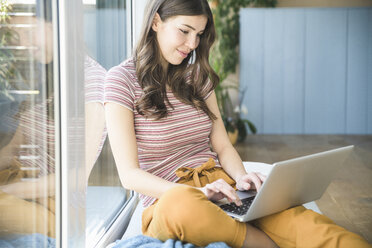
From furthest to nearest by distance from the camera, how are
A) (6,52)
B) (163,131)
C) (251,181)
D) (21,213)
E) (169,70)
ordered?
(169,70) → (163,131) → (251,181) → (21,213) → (6,52)

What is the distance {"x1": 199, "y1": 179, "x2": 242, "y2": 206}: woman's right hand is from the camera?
1271 millimetres

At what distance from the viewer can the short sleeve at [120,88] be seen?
4.96ft

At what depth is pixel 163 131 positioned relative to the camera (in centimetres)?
159

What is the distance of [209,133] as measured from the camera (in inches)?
69.5

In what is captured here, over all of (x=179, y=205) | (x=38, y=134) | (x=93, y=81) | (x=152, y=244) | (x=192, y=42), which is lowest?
(x=152, y=244)

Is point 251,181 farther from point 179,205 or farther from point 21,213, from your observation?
point 21,213

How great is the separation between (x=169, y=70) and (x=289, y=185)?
0.71 metres

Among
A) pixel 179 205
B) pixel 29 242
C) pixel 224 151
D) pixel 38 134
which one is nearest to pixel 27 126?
pixel 38 134

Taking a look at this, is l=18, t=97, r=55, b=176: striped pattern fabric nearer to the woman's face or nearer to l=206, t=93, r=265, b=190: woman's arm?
the woman's face

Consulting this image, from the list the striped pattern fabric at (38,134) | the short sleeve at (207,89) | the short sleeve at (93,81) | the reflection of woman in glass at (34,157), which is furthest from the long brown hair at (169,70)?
the reflection of woman in glass at (34,157)

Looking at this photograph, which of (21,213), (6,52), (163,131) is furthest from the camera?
(163,131)

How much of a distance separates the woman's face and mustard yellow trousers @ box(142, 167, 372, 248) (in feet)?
1.85

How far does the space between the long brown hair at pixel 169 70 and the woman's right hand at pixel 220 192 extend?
38cm

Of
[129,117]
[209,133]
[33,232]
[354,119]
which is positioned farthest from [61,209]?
[354,119]
